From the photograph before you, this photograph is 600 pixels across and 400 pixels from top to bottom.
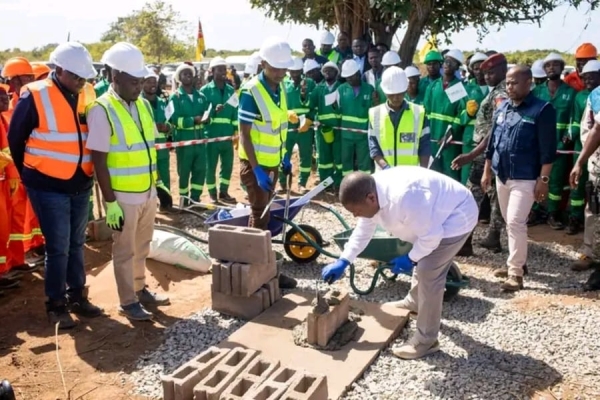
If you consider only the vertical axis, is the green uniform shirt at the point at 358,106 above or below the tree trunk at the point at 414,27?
below

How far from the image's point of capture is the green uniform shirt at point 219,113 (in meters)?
9.46

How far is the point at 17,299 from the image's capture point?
19.1 ft

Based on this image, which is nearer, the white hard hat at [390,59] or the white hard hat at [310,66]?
the white hard hat at [390,59]

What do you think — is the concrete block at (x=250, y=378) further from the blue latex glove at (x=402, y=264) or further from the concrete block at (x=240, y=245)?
the blue latex glove at (x=402, y=264)

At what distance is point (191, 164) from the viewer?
362 inches

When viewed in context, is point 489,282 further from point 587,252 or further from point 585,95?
point 585,95

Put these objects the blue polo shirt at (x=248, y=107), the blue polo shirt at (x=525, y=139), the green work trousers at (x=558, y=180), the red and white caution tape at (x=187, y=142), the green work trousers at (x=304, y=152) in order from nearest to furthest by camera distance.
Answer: the blue polo shirt at (x=525, y=139) → the blue polo shirt at (x=248, y=107) → the green work trousers at (x=558, y=180) → the red and white caution tape at (x=187, y=142) → the green work trousers at (x=304, y=152)

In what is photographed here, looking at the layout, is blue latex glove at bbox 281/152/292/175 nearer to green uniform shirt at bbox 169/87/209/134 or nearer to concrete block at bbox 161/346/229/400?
concrete block at bbox 161/346/229/400

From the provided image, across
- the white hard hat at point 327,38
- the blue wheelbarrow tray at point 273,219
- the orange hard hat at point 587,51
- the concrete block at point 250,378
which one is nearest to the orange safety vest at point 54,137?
the blue wheelbarrow tray at point 273,219

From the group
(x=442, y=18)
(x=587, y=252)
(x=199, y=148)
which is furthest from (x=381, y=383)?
(x=442, y=18)

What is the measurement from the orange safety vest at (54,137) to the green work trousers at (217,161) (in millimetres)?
4725

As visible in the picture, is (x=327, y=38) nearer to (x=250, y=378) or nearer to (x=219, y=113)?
(x=219, y=113)

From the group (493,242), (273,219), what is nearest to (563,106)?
(493,242)

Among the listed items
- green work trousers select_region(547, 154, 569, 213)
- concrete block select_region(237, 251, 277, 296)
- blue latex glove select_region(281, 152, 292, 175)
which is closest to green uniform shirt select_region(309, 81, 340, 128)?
green work trousers select_region(547, 154, 569, 213)
